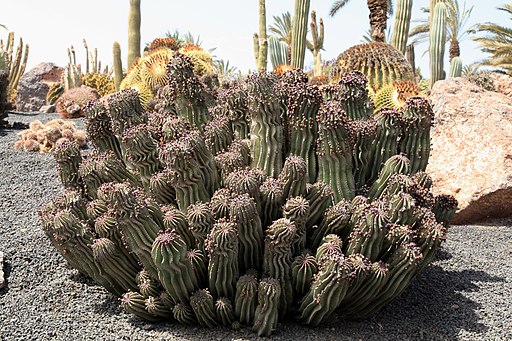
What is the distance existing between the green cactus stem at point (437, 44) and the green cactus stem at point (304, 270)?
916 cm

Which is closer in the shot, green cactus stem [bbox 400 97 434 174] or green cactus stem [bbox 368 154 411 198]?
green cactus stem [bbox 368 154 411 198]

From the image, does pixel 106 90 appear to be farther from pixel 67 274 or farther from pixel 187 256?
pixel 187 256

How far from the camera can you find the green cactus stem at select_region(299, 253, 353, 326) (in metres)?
3.51

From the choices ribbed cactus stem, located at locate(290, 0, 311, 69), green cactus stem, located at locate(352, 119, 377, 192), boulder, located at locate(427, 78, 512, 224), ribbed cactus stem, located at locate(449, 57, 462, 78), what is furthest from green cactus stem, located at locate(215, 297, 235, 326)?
ribbed cactus stem, located at locate(449, 57, 462, 78)

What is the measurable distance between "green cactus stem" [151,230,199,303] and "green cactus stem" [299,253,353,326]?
2.40 feet

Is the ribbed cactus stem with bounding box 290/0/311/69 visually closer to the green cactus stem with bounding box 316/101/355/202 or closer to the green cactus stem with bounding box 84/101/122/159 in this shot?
the green cactus stem with bounding box 84/101/122/159

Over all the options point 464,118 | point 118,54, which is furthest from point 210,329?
point 118,54

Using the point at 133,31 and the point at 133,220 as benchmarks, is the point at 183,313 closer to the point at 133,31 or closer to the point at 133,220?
the point at 133,220

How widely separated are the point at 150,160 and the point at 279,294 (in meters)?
1.26

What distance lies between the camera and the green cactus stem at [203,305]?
3641mm

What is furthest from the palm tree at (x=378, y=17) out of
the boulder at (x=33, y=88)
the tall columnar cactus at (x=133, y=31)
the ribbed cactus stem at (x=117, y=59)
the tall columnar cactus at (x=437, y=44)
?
the boulder at (x=33, y=88)

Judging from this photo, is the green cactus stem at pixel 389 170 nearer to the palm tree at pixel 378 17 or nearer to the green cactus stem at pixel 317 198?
the green cactus stem at pixel 317 198

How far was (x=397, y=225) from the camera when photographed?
151 inches

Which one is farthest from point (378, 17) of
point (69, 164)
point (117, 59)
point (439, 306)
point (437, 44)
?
point (69, 164)
